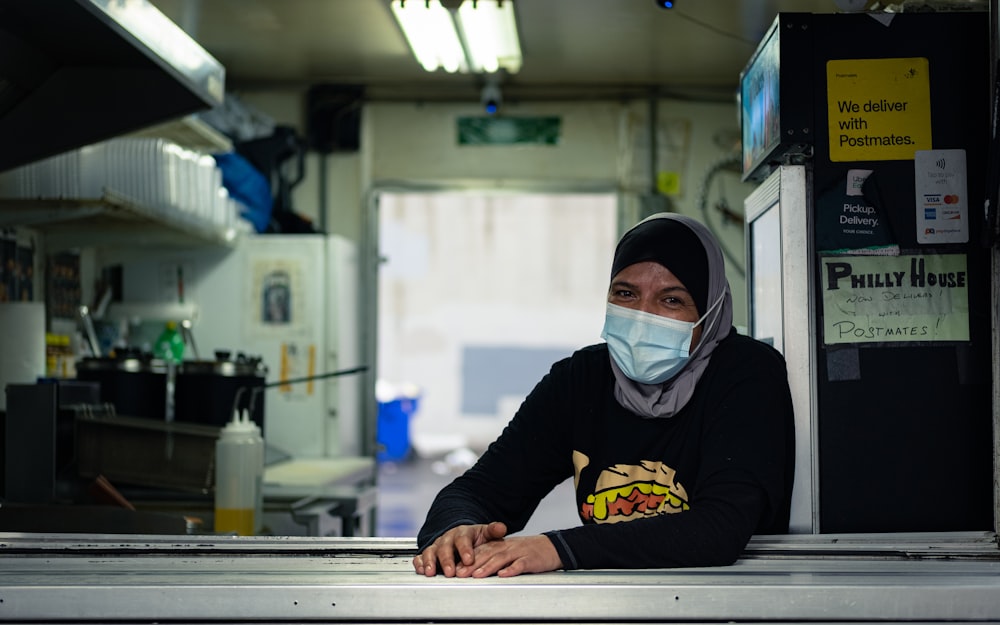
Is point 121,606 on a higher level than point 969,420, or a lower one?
lower

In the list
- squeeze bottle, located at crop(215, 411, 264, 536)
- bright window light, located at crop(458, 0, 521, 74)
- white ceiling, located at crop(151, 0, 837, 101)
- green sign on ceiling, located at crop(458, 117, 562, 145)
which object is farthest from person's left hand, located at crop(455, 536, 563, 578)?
green sign on ceiling, located at crop(458, 117, 562, 145)

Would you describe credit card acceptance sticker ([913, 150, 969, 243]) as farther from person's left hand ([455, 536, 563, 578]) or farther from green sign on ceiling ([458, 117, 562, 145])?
green sign on ceiling ([458, 117, 562, 145])

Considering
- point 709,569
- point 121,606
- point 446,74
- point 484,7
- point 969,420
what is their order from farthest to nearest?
point 446,74, point 484,7, point 969,420, point 709,569, point 121,606

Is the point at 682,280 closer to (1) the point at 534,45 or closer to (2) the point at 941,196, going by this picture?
(2) the point at 941,196

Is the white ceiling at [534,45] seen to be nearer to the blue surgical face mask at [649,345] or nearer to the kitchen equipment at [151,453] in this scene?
the kitchen equipment at [151,453]

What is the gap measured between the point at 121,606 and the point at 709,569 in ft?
2.61

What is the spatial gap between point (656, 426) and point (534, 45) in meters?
4.10

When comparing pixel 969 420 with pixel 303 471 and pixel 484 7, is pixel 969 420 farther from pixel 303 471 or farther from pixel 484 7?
pixel 303 471

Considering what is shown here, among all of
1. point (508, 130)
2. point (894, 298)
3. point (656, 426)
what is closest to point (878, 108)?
point (894, 298)

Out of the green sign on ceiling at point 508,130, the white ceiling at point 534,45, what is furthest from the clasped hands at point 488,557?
the green sign on ceiling at point 508,130

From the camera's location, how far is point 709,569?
1.55m

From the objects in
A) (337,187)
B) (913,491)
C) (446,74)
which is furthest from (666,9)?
(913,491)

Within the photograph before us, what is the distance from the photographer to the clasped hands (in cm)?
150

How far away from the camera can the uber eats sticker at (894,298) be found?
6.35 feet
